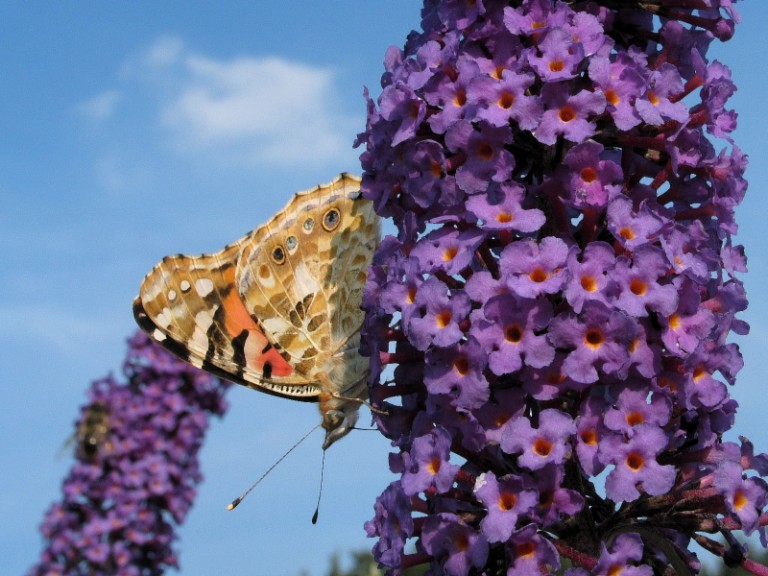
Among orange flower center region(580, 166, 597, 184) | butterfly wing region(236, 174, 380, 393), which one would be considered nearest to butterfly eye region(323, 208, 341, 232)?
butterfly wing region(236, 174, 380, 393)

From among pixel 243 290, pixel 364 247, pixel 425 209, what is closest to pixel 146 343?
pixel 243 290

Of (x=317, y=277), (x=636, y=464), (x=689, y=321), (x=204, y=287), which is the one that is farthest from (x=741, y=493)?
(x=204, y=287)

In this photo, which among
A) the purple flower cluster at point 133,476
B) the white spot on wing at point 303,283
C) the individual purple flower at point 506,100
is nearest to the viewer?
the individual purple flower at point 506,100

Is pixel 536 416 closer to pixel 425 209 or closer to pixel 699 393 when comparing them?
→ pixel 699 393

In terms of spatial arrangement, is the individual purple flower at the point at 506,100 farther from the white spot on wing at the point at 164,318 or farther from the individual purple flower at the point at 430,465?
the white spot on wing at the point at 164,318

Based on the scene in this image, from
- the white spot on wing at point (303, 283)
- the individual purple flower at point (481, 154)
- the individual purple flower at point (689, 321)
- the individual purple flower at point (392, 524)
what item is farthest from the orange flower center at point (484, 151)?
the white spot on wing at point (303, 283)

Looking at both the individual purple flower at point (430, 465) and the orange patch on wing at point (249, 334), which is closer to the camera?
the individual purple flower at point (430, 465)

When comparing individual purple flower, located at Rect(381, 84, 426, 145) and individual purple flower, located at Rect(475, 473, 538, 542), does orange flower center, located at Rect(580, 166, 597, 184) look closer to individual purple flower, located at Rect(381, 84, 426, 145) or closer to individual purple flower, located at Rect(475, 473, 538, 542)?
individual purple flower, located at Rect(381, 84, 426, 145)
